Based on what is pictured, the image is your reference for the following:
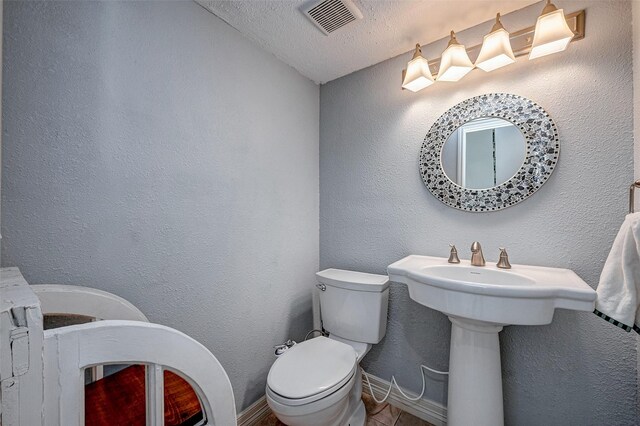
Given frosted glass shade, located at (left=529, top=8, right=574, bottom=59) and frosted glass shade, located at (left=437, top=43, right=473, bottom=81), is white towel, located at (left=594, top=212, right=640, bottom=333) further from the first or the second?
frosted glass shade, located at (left=437, top=43, right=473, bottom=81)

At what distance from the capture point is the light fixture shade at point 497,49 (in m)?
1.10

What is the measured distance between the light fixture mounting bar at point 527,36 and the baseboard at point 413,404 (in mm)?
1784

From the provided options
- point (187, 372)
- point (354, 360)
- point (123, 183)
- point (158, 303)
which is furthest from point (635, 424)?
point (123, 183)

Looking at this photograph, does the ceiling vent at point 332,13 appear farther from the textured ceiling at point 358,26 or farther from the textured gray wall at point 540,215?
the textured gray wall at point 540,215

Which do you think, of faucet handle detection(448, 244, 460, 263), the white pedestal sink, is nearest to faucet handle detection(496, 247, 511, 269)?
the white pedestal sink

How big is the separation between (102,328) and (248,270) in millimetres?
907

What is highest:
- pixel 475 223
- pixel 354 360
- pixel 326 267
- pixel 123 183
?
pixel 123 183

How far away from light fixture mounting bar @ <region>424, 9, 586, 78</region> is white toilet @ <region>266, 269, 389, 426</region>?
49.6 inches

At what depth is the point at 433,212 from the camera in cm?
141

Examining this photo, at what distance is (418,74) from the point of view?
1.32m

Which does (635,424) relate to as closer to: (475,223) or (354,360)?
(475,223)

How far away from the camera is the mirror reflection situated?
47.7 inches

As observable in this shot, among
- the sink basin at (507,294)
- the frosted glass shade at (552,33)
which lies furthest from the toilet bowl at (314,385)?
the frosted glass shade at (552,33)

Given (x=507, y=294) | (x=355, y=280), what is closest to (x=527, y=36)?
(x=507, y=294)
